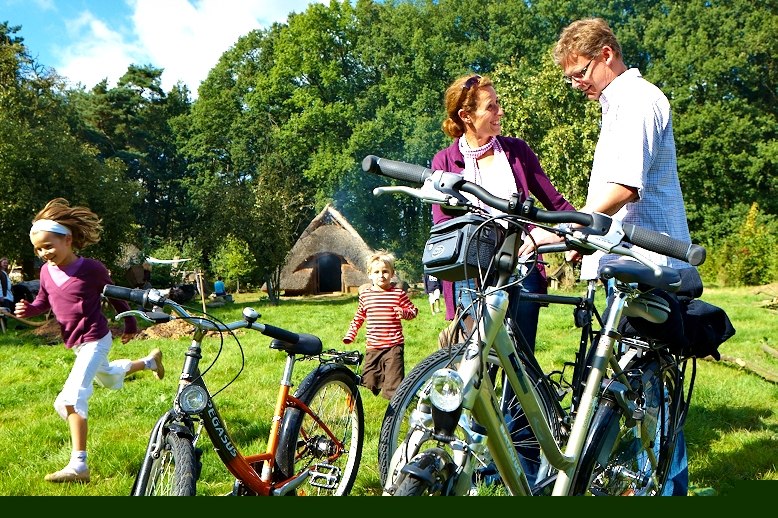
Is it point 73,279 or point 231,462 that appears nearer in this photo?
point 231,462

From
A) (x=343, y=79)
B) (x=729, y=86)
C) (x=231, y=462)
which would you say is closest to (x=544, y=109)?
(x=729, y=86)

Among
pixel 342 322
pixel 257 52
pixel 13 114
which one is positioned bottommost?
pixel 342 322

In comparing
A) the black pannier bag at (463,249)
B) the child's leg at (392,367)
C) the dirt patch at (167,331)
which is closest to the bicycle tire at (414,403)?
the black pannier bag at (463,249)

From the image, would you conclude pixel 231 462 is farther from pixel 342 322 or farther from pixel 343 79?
pixel 343 79

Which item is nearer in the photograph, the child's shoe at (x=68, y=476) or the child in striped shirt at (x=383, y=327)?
the child's shoe at (x=68, y=476)

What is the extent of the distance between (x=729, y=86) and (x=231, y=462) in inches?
1697

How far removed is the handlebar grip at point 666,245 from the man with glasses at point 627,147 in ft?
2.16

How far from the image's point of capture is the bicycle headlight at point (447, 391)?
2135 millimetres

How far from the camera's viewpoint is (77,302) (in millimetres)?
4895

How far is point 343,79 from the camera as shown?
4753cm

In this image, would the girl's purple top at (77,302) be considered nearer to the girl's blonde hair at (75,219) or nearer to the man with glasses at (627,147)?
the girl's blonde hair at (75,219)

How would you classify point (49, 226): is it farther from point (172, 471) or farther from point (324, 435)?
point (172, 471)

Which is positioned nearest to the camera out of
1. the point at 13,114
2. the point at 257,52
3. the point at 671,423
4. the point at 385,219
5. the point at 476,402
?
the point at 476,402

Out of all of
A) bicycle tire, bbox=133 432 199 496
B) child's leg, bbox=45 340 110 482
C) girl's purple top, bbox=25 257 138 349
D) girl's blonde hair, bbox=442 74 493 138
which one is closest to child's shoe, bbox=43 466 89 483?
child's leg, bbox=45 340 110 482
